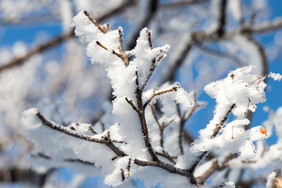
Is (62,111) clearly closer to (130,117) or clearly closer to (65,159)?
(65,159)

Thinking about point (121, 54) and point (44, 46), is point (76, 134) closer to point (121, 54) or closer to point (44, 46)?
point (121, 54)

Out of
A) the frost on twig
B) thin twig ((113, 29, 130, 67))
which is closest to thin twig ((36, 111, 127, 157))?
the frost on twig

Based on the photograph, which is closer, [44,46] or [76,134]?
[76,134]

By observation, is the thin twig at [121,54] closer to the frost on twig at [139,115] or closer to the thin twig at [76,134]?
the frost on twig at [139,115]

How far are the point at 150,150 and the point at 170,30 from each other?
3.09 metres

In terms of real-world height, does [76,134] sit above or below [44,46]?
below

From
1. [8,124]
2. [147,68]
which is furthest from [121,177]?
[8,124]

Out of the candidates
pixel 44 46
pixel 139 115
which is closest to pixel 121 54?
pixel 139 115

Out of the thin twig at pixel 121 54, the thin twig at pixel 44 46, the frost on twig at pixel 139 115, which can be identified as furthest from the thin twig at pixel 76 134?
the thin twig at pixel 44 46

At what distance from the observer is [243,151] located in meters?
0.49

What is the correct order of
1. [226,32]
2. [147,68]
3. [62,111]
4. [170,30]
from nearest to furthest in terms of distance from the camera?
1. [147,68]
2. [62,111]
3. [226,32]
4. [170,30]

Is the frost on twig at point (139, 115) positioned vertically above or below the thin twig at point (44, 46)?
below

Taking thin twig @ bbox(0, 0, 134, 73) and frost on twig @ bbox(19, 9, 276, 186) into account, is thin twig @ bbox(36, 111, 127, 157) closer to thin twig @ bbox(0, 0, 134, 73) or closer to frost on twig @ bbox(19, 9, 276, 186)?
frost on twig @ bbox(19, 9, 276, 186)

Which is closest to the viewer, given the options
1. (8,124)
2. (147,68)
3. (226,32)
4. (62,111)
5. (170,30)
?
(147,68)
